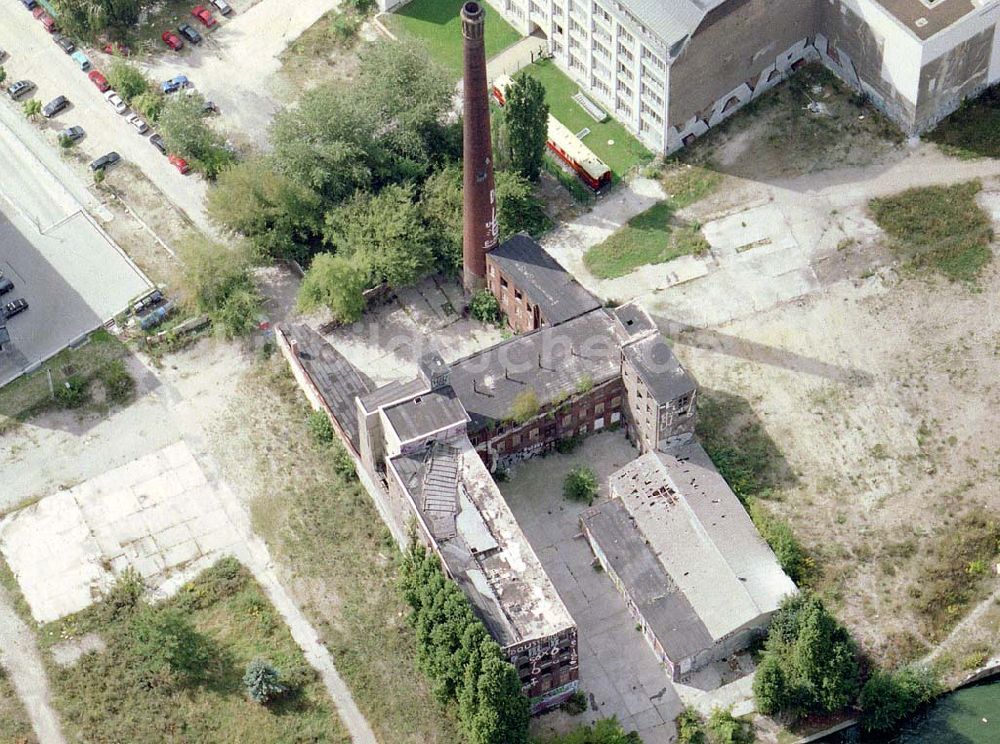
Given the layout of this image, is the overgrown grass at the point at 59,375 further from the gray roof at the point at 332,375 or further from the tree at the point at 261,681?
the tree at the point at 261,681

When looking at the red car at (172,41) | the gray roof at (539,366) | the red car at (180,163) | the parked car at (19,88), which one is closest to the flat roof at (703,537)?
the gray roof at (539,366)

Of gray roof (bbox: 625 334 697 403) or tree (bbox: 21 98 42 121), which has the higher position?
tree (bbox: 21 98 42 121)

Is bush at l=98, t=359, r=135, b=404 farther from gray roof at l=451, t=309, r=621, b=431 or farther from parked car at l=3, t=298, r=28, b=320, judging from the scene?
gray roof at l=451, t=309, r=621, b=431

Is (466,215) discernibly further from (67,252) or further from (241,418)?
(67,252)

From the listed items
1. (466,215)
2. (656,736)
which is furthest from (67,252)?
(656,736)

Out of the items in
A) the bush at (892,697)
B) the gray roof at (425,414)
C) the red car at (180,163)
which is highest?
the red car at (180,163)

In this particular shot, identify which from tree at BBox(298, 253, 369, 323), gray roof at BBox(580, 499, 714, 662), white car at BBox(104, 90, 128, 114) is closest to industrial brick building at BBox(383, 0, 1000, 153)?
tree at BBox(298, 253, 369, 323)
